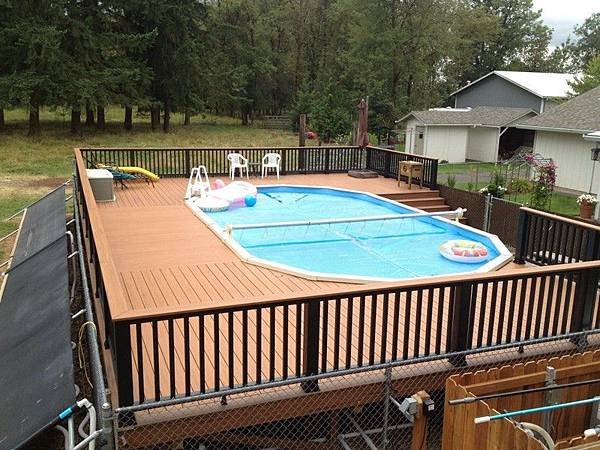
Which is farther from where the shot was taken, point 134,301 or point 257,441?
point 134,301

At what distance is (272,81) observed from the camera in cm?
4384

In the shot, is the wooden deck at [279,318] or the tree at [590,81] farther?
the tree at [590,81]

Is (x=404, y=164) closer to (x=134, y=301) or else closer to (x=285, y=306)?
(x=134, y=301)

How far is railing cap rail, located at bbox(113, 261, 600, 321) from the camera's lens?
3154 millimetres

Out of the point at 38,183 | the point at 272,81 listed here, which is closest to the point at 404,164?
the point at 38,183

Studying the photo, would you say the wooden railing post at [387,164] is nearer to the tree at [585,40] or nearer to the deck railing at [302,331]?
the deck railing at [302,331]

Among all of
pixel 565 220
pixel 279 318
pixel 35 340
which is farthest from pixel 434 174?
pixel 35 340

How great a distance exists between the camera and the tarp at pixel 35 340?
343cm

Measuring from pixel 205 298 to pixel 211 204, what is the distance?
4.90 m

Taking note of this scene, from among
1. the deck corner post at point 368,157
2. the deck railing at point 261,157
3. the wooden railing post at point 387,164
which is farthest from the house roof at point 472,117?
the wooden railing post at point 387,164

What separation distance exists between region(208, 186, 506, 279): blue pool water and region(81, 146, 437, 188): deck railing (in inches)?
85.1

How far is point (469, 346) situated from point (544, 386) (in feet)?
1.88

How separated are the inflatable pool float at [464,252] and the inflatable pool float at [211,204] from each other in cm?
420

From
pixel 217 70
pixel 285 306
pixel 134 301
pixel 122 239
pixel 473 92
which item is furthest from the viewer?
pixel 217 70
